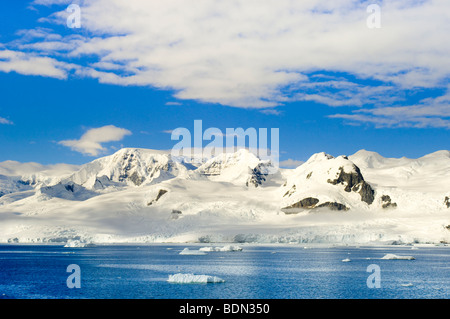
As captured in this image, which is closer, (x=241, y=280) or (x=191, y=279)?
(x=191, y=279)

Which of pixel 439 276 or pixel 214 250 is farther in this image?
pixel 214 250

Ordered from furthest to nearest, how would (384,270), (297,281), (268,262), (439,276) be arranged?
(268,262) < (384,270) < (439,276) < (297,281)

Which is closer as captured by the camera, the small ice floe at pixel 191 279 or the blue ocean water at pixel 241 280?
the blue ocean water at pixel 241 280

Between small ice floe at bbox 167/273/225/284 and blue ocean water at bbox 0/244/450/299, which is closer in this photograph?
blue ocean water at bbox 0/244/450/299

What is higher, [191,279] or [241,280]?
[191,279]
